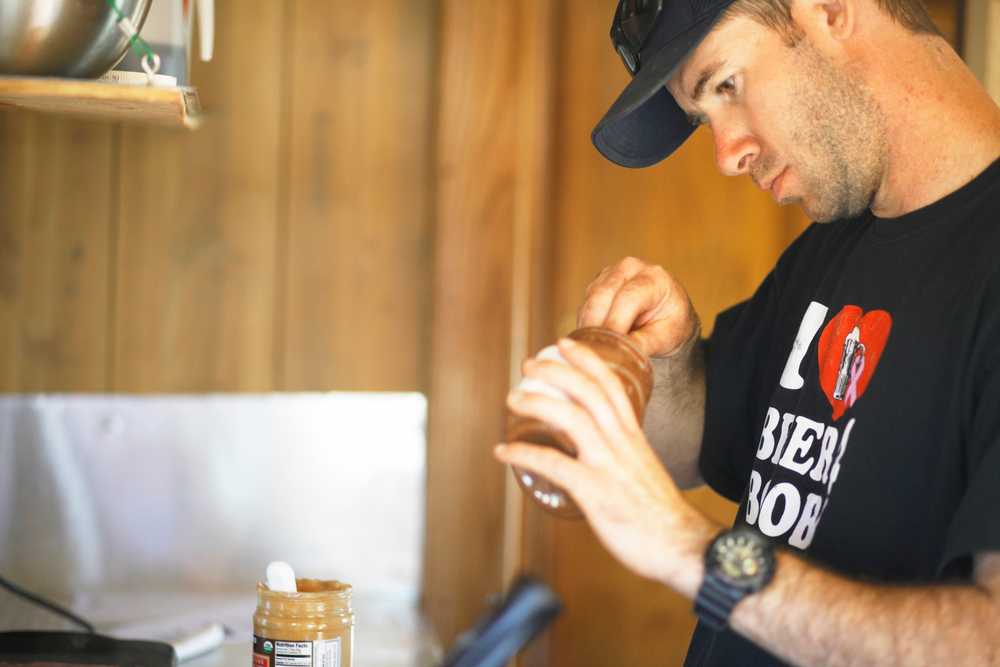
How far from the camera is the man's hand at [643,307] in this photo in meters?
1.14

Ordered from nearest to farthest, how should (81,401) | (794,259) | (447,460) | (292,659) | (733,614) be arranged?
(733,614) < (292,659) < (794,259) < (81,401) < (447,460)

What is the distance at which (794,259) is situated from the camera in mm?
1318

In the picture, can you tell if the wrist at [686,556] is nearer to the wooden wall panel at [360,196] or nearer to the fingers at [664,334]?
the fingers at [664,334]

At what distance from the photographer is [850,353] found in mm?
1081

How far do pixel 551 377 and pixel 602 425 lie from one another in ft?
0.17

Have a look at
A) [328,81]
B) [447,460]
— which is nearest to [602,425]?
[447,460]

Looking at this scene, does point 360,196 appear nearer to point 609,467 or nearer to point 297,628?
point 297,628

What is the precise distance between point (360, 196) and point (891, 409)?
1197 millimetres

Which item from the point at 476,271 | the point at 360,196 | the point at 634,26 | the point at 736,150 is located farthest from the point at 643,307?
the point at 360,196

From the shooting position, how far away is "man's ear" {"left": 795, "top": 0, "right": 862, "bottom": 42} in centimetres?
112

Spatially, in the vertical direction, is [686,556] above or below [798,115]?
below

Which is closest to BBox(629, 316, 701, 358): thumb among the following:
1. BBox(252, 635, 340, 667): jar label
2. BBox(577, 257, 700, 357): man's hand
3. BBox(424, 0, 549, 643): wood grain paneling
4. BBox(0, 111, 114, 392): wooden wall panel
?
BBox(577, 257, 700, 357): man's hand

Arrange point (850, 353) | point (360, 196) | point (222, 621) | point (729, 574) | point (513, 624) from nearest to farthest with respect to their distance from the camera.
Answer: point (513, 624) → point (729, 574) → point (850, 353) → point (222, 621) → point (360, 196)

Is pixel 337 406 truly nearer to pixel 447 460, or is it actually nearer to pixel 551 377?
pixel 447 460
